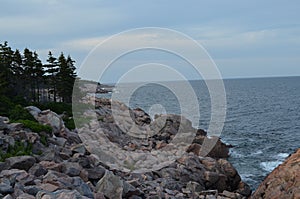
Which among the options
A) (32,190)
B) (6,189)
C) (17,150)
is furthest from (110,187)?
(17,150)

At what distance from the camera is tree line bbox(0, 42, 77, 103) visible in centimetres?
4031

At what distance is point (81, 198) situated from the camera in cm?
964

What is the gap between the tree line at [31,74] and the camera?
40312 millimetres

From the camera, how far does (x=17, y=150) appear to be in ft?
48.1

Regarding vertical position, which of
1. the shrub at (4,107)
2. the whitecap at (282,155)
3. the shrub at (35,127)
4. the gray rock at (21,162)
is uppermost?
the shrub at (4,107)

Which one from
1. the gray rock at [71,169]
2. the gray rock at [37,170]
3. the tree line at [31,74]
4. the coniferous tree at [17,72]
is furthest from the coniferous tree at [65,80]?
the gray rock at [37,170]

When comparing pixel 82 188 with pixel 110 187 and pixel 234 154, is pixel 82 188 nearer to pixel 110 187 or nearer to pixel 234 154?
pixel 110 187

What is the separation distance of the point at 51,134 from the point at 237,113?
6492cm

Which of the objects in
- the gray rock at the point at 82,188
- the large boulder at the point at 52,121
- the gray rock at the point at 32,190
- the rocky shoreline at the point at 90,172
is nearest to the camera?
the gray rock at the point at 32,190

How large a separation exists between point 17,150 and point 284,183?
13936 mm

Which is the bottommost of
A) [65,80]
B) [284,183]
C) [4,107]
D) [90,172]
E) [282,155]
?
[282,155]

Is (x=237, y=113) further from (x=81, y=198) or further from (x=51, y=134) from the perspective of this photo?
(x=81, y=198)

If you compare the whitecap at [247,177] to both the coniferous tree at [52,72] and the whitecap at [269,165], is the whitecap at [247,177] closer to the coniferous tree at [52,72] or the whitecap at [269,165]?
the whitecap at [269,165]

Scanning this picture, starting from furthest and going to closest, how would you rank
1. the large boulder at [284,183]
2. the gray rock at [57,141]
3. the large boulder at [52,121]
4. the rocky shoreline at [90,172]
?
the large boulder at [52,121] → the gray rock at [57,141] → the large boulder at [284,183] → the rocky shoreline at [90,172]
